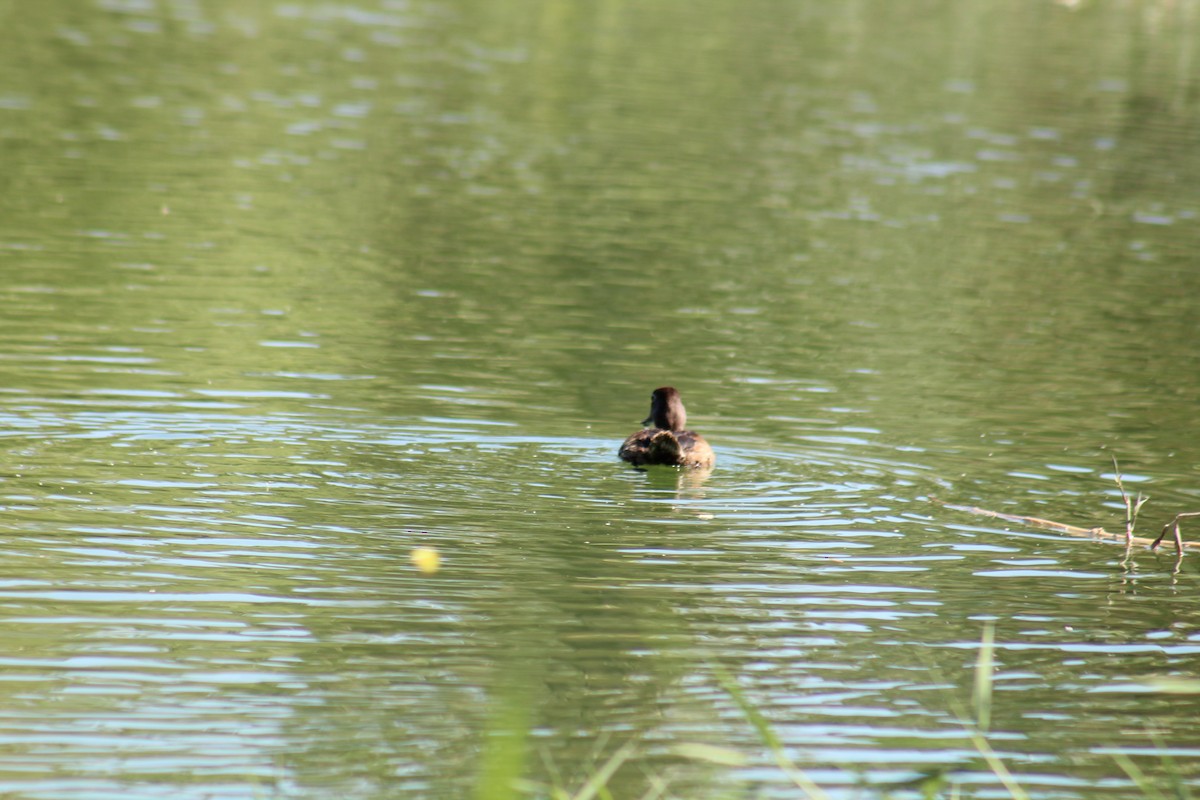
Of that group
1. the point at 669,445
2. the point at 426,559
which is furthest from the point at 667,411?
the point at 426,559

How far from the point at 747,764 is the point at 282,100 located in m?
25.2

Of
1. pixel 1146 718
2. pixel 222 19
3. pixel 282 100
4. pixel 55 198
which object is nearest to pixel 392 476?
pixel 1146 718

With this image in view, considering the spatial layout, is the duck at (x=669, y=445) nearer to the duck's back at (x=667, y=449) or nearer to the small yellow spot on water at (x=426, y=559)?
the duck's back at (x=667, y=449)

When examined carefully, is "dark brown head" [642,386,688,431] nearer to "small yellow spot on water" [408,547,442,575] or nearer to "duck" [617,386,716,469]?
"duck" [617,386,716,469]

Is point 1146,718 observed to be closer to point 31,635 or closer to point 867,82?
point 31,635

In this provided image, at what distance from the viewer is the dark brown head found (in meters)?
13.4

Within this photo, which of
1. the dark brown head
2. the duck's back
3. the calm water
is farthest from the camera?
the dark brown head

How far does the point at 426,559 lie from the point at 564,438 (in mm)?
3363

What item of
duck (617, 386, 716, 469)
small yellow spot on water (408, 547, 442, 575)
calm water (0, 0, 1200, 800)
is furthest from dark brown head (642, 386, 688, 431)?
small yellow spot on water (408, 547, 442, 575)

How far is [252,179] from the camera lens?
79.9 ft

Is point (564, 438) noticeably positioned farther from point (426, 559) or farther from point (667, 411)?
point (426, 559)

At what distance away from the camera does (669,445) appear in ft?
41.6

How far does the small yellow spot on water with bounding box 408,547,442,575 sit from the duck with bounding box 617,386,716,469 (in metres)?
2.63

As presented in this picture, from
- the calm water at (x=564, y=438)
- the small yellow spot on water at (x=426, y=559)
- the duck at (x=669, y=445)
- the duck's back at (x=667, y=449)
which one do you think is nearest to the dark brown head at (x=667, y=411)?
the duck at (x=669, y=445)
